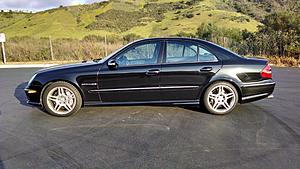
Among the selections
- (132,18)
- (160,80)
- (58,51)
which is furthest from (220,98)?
(132,18)

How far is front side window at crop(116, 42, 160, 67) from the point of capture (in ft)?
18.1

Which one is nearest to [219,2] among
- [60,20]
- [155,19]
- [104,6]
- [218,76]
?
[155,19]

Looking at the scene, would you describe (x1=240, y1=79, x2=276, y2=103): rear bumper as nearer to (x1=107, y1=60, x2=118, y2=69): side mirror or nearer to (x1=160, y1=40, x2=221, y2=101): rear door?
(x1=160, y1=40, x2=221, y2=101): rear door

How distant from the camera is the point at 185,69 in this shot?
213 inches

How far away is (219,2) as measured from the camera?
64.2 metres

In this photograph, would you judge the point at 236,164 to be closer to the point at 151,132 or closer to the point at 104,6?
the point at 151,132

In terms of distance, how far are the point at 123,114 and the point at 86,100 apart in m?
0.80

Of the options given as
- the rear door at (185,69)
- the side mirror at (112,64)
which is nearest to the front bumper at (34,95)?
the side mirror at (112,64)

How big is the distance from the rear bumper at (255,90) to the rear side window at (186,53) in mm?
859

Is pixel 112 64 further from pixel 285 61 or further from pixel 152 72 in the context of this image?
pixel 285 61

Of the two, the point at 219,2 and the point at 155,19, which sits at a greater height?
the point at 219,2

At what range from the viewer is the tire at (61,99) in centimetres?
553

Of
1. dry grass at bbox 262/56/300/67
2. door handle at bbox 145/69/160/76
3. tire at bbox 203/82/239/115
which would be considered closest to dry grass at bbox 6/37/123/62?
dry grass at bbox 262/56/300/67

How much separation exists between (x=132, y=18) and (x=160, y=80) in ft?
159
